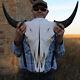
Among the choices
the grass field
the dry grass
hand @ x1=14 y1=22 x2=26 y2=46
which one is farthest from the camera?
the dry grass

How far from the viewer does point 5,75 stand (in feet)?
35.1

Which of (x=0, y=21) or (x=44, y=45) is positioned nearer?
(x=44, y=45)

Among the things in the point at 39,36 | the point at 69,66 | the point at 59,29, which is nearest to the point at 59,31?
the point at 59,29

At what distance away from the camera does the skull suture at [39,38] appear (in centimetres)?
438

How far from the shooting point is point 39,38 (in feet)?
14.4

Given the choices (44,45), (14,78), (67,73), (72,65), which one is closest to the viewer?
(44,45)

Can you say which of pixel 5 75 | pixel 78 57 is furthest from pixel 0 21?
pixel 78 57

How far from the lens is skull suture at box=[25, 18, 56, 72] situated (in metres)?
4.38

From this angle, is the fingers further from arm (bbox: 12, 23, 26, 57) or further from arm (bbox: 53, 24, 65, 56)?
arm (bbox: 12, 23, 26, 57)

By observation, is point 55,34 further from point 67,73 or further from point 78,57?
point 78,57

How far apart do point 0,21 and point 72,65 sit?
3261mm

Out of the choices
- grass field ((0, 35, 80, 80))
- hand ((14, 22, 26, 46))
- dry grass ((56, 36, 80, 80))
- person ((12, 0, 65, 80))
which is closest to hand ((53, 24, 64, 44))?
person ((12, 0, 65, 80))

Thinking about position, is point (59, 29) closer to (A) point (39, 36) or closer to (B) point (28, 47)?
(A) point (39, 36)

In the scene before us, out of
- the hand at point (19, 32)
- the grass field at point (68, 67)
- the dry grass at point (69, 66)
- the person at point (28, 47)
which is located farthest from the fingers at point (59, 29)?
the dry grass at point (69, 66)
